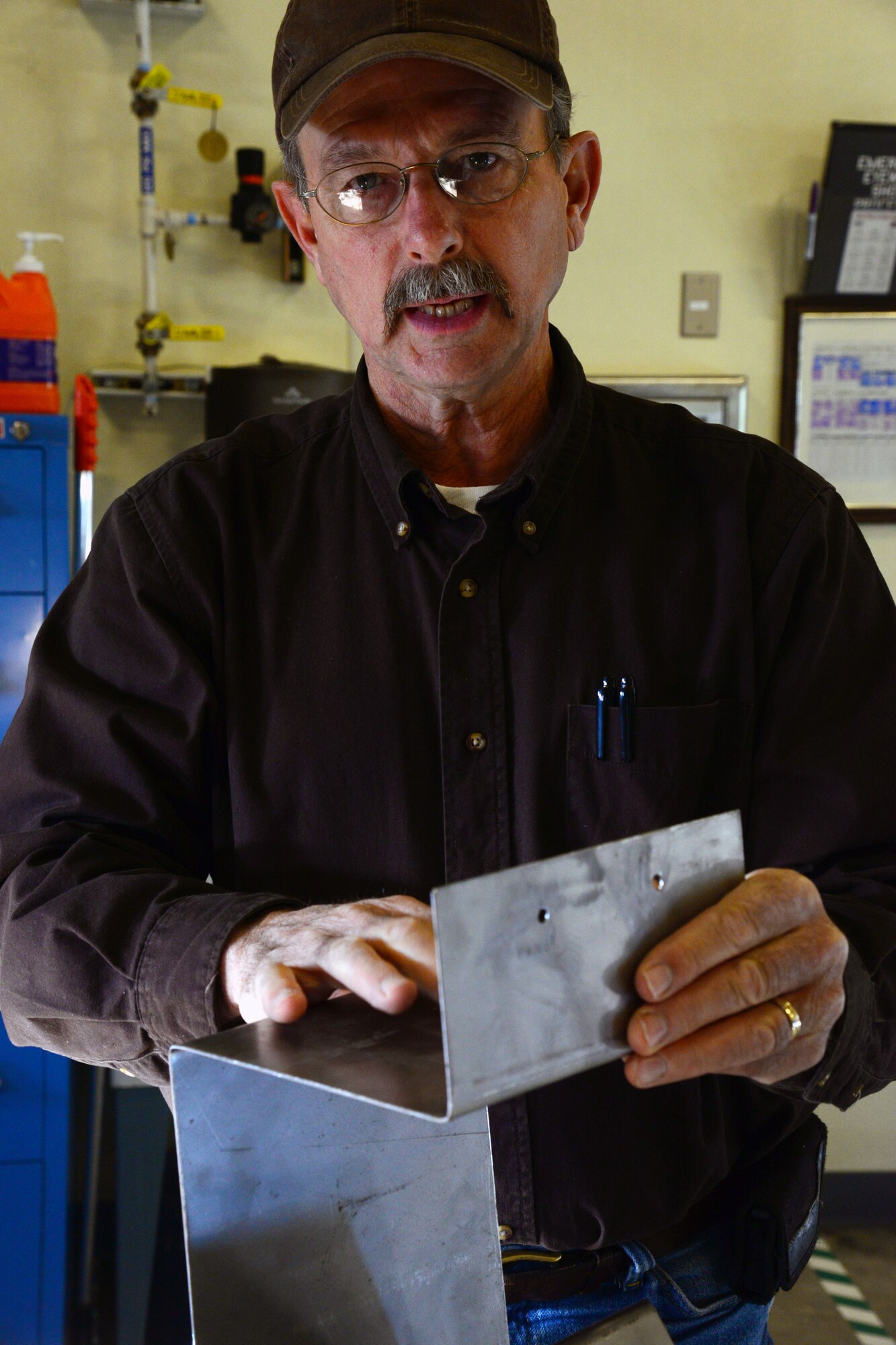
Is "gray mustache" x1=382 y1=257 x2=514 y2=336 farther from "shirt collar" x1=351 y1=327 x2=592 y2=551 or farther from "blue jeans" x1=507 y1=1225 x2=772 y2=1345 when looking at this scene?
"blue jeans" x1=507 y1=1225 x2=772 y2=1345

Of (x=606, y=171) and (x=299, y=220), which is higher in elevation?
(x=606, y=171)

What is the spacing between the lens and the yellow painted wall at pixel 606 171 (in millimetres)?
2725

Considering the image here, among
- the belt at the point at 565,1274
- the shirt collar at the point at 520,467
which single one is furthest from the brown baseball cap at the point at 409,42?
the belt at the point at 565,1274

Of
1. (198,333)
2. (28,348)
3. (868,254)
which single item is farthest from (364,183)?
(868,254)

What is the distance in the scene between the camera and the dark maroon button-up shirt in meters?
1.03

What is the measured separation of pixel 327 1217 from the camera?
2.50 ft

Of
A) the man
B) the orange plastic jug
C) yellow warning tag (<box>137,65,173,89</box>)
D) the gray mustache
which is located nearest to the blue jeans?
the man

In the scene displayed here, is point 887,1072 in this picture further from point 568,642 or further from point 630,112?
point 630,112

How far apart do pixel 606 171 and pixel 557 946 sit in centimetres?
264

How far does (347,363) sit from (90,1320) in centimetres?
211

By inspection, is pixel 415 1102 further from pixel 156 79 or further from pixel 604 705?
pixel 156 79

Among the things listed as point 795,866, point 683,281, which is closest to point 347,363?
point 683,281

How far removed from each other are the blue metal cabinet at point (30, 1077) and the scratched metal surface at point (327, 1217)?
5.68ft

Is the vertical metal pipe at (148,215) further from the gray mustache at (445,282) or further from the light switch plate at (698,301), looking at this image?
the gray mustache at (445,282)
